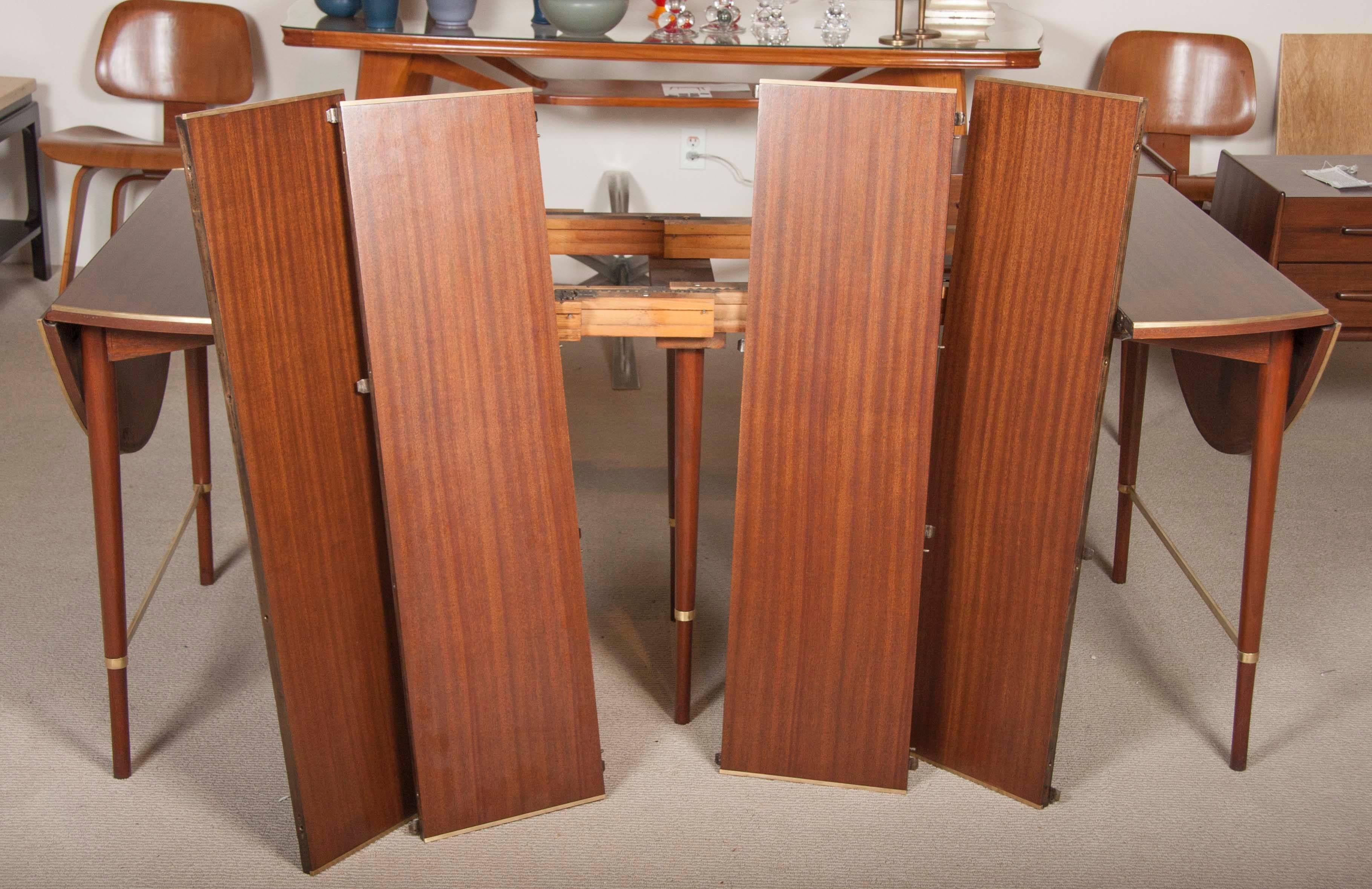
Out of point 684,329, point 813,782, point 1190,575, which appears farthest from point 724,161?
point 813,782

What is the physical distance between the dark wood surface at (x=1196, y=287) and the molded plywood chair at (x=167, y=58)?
8.81ft

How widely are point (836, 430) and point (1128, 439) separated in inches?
34.9

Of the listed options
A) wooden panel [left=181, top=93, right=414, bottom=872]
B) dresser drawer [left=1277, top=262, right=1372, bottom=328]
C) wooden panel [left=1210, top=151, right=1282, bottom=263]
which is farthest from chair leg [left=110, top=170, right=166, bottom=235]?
dresser drawer [left=1277, top=262, right=1372, bottom=328]

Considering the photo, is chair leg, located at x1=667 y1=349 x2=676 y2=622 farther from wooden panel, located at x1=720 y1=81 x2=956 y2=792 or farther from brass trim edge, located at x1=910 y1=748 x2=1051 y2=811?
brass trim edge, located at x1=910 y1=748 x2=1051 y2=811

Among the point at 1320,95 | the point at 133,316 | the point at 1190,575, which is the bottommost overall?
the point at 1190,575

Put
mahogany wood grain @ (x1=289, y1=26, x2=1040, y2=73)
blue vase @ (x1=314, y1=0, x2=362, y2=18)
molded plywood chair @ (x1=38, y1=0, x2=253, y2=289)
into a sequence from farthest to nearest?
molded plywood chair @ (x1=38, y1=0, x2=253, y2=289) < blue vase @ (x1=314, y1=0, x2=362, y2=18) < mahogany wood grain @ (x1=289, y1=26, x2=1040, y2=73)

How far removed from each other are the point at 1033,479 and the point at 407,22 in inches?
104

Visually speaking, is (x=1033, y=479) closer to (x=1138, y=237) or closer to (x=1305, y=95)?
(x=1138, y=237)

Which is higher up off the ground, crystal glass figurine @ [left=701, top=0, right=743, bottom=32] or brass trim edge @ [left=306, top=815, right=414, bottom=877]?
crystal glass figurine @ [left=701, top=0, right=743, bottom=32]

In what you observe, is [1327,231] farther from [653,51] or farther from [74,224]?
[74,224]

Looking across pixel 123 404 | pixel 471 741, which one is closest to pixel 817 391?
pixel 471 741

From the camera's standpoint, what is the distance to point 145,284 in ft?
5.00

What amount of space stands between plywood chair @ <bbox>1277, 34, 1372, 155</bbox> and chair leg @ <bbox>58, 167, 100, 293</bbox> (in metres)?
3.42

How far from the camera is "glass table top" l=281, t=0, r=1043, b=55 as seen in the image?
2.82m
